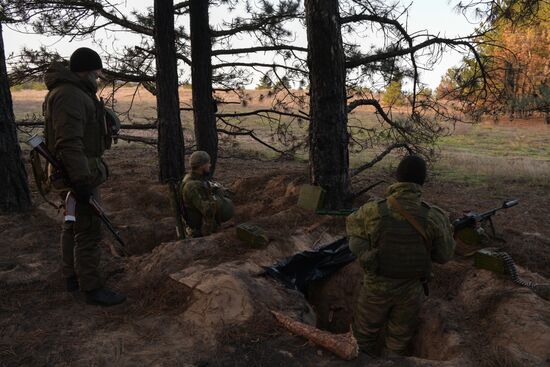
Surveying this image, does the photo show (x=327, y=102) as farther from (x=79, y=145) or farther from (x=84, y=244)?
(x=84, y=244)

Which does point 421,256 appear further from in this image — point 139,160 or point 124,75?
point 139,160

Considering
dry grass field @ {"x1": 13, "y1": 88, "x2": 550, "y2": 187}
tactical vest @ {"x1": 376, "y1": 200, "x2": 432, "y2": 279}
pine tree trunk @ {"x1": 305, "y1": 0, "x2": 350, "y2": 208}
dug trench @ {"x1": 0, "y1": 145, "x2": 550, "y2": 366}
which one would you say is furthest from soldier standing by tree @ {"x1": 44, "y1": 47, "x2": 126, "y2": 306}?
dry grass field @ {"x1": 13, "y1": 88, "x2": 550, "y2": 187}

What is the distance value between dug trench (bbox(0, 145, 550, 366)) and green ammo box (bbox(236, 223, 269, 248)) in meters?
0.09

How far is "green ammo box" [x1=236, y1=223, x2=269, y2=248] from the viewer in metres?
4.68

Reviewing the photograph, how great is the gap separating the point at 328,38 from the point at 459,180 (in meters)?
7.92

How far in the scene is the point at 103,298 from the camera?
3.76 m

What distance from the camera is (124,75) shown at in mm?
8609

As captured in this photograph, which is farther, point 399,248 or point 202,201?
point 202,201

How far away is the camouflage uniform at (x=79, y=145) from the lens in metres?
3.34

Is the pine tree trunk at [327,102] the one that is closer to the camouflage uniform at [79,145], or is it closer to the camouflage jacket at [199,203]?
the camouflage jacket at [199,203]

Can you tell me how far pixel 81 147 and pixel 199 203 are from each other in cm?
187

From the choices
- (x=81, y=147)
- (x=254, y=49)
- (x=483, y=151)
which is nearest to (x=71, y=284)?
(x=81, y=147)

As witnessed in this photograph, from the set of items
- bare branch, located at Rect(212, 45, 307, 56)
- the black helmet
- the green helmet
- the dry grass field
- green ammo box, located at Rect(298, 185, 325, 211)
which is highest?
bare branch, located at Rect(212, 45, 307, 56)

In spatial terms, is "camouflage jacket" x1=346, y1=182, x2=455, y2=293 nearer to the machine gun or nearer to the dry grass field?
the machine gun
